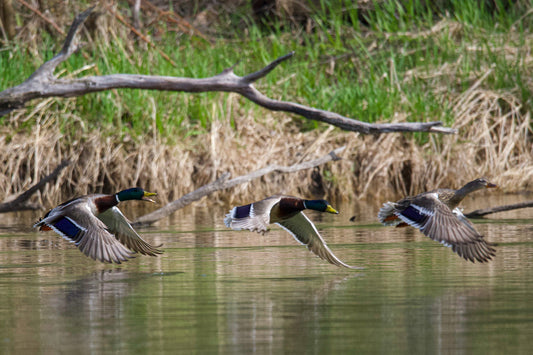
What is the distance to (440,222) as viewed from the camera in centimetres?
571

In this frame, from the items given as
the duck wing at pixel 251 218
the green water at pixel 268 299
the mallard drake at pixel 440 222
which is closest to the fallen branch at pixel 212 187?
the green water at pixel 268 299

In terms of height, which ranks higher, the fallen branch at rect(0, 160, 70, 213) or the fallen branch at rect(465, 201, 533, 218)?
the fallen branch at rect(0, 160, 70, 213)

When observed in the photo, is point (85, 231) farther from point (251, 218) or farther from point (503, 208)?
point (503, 208)

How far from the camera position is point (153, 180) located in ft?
35.2

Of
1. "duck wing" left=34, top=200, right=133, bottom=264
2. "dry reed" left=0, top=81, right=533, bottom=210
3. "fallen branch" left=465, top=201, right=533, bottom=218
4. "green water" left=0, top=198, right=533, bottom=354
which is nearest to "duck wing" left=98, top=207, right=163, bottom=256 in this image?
"green water" left=0, top=198, right=533, bottom=354

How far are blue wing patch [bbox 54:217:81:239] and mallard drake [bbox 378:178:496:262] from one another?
2.01 metres

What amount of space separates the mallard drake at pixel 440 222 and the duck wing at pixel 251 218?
0.89 metres

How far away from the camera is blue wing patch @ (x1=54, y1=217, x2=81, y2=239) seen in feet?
19.4

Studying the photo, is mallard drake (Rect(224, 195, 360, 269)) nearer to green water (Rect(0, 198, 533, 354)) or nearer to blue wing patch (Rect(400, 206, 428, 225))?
green water (Rect(0, 198, 533, 354))

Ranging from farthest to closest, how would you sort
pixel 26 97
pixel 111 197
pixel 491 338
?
pixel 26 97 < pixel 111 197 < pixel 491 338

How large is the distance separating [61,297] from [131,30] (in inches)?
357

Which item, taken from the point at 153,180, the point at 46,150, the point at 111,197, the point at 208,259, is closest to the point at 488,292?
the point at 208,259

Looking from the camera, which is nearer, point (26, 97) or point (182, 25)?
point (26, 97)

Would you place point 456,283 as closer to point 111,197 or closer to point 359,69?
point 111,197
